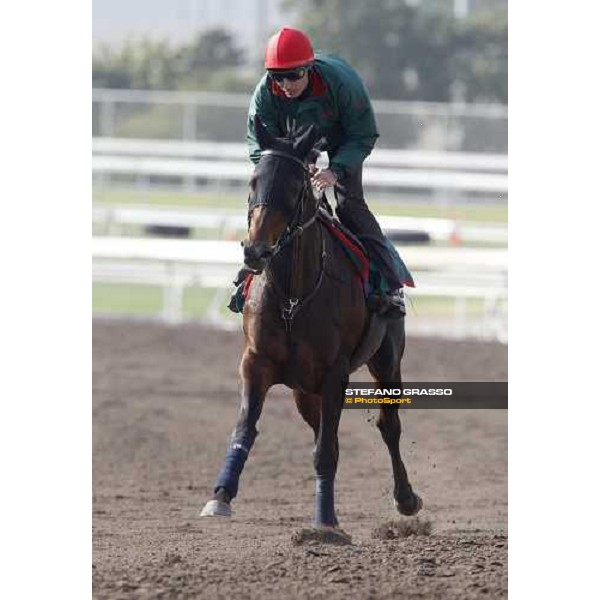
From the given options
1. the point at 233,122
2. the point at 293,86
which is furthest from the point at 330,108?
the point at 233,122

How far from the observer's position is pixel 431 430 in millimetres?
11570

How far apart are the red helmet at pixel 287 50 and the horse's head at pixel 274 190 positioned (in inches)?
10.4

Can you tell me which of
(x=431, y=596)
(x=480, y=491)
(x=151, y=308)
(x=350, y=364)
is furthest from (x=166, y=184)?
(x=431, y=596)

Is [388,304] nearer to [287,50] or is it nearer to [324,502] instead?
[324,502]

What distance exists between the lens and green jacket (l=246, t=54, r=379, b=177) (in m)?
6.45

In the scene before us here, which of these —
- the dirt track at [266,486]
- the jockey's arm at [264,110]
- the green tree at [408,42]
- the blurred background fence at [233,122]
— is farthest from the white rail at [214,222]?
the jockey's arm at [264,110]

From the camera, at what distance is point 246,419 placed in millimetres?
6301

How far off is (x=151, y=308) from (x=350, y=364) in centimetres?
1322

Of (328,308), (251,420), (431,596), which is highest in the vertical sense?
(328,308)

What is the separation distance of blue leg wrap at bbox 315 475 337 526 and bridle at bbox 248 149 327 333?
0.69 meters

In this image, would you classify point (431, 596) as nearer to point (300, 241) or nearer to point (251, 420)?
point (251, 420)

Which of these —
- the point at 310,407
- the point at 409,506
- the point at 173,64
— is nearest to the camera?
the point at 310,407

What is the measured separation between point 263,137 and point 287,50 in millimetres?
392

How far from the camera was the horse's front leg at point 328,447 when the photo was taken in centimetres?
635
